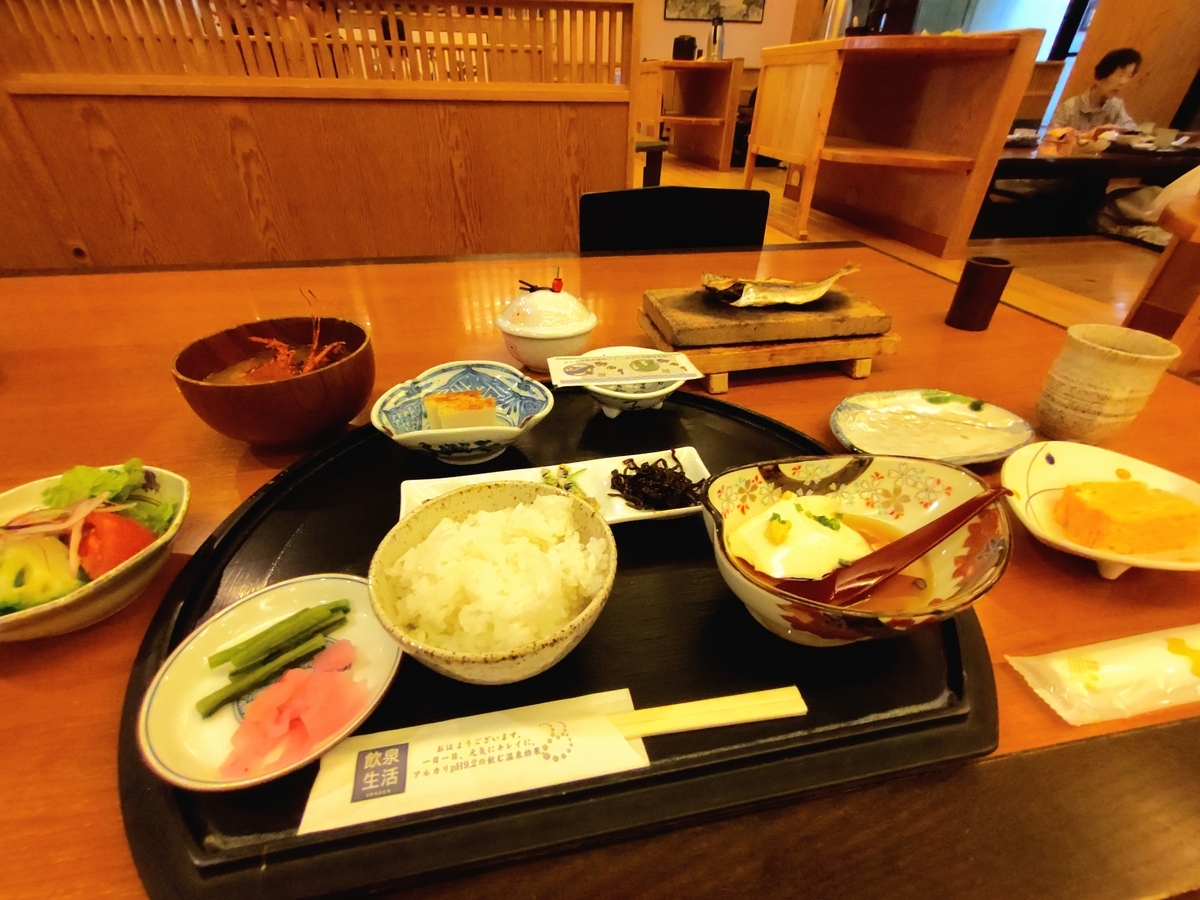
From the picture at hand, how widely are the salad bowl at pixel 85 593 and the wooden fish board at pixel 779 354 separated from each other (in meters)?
1.04

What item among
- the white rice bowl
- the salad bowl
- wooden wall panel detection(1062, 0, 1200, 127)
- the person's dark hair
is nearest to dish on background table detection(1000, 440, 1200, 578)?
the white rice bowl

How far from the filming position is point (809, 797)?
0.58 metres

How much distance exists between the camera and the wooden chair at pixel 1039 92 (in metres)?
6.97

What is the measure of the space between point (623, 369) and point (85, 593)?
3.02ft

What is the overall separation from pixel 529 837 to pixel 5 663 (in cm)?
71

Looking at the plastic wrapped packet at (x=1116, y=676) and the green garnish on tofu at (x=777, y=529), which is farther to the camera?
the green garnish on tofu at (x=777, y=529)

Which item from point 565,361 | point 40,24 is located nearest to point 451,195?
point 40,24

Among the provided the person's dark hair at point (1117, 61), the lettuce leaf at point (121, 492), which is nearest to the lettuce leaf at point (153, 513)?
the lettuce leaf at point (121, 492)

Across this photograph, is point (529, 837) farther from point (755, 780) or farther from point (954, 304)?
point (954, 304)

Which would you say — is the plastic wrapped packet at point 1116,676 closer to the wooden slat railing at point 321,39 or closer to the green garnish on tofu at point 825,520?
the green garnish on tofu at point 825,520

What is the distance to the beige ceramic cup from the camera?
1.05m

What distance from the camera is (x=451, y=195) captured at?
330cm

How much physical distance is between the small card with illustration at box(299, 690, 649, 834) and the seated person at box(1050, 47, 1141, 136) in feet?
24.5

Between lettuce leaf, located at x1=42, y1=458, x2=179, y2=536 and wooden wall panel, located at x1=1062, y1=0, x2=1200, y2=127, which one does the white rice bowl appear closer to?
lettuce leaf, located at x1=42, y1=458, x2=179, y2=536
